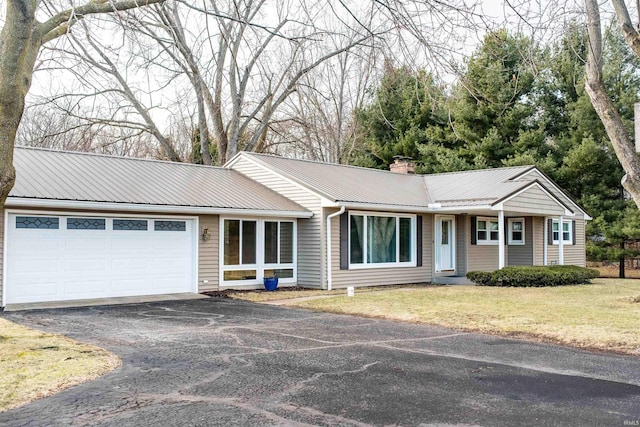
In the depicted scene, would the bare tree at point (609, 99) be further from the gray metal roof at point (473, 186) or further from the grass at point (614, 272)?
the grass at point (614, 272)

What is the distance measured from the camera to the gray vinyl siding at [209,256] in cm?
1489

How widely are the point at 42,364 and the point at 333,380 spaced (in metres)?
3.35

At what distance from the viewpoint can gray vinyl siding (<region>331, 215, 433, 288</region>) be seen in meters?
16.3

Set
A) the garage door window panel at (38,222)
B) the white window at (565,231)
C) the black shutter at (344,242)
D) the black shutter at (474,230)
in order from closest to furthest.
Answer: the garage door window panel at (38,222)
the black shutter at (344,242)
the black shutter at (474,230)
the white window at (565,231)

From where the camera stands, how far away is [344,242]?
53.9 ft

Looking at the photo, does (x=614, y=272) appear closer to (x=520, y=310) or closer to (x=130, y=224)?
(x=520, y=310)

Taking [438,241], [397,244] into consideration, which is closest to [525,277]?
[438,241]

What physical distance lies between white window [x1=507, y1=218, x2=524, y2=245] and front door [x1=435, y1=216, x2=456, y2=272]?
323cm

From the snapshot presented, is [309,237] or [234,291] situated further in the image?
[309,237]

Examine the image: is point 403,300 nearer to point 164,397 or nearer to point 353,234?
point 353,234

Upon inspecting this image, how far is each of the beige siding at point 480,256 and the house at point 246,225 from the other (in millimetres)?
53

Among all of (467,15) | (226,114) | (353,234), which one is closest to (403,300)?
(353,234)

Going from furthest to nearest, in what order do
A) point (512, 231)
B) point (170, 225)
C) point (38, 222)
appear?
point (512, 231)
point (170, 225)
point (38, 222)

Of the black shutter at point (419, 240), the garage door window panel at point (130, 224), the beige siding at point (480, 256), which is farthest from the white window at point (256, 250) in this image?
the beige siding at point (480, 256)
